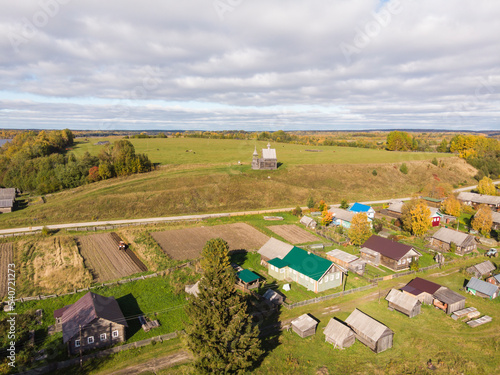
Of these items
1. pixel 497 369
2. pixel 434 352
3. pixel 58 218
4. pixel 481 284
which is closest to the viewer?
pixel 497 369

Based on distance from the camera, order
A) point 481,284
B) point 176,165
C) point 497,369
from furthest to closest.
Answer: point 176,165, point 481,284, point 497,369

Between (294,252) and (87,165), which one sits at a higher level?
(87,165)

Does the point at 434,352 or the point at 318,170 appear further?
the point at 318,170

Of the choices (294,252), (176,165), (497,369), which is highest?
(176,165)

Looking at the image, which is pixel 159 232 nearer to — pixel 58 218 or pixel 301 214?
pixel 58 218

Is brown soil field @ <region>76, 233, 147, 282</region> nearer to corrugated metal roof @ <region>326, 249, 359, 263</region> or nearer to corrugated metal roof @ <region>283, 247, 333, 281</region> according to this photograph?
corrugated metal roof @ <region>283, 247, 333, 281</region>

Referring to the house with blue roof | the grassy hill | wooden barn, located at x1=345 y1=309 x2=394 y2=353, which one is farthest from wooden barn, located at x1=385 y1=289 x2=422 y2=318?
the grassy hill

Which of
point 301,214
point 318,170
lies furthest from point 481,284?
point 318,170
